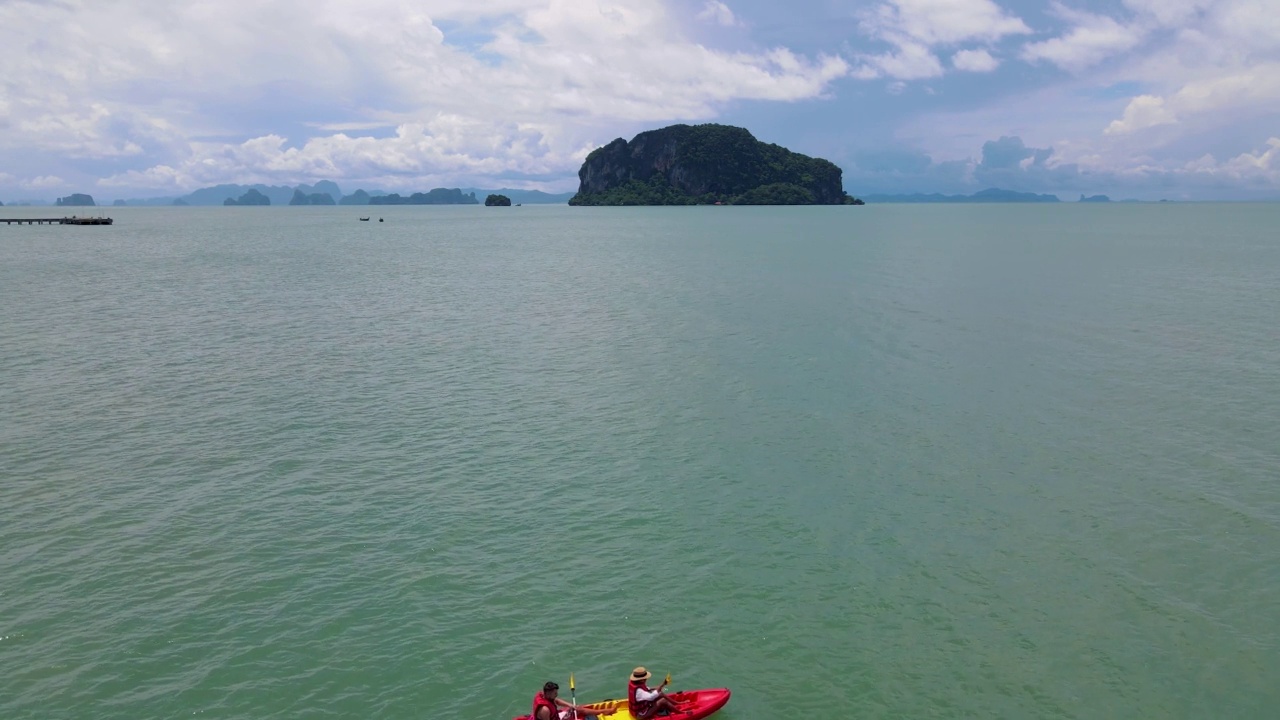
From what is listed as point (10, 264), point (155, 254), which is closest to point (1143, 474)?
point (10, 264)

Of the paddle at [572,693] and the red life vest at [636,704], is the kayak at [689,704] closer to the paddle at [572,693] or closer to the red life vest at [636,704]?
the red life vest at [636,704]

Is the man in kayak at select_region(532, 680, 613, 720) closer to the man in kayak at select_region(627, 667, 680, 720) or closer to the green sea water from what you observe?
the man in kayak at select_region(627, 667, 680, 720)

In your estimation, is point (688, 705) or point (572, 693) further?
point (572, 693)

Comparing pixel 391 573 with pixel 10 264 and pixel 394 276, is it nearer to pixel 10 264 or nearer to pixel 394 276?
pixel 394 276

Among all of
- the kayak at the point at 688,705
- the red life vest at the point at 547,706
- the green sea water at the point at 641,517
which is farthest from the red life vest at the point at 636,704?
the red life vest at the point at 547,706

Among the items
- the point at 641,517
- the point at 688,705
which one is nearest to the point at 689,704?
the point at 688,705

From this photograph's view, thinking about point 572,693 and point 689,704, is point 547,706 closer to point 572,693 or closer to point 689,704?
point 572,693
